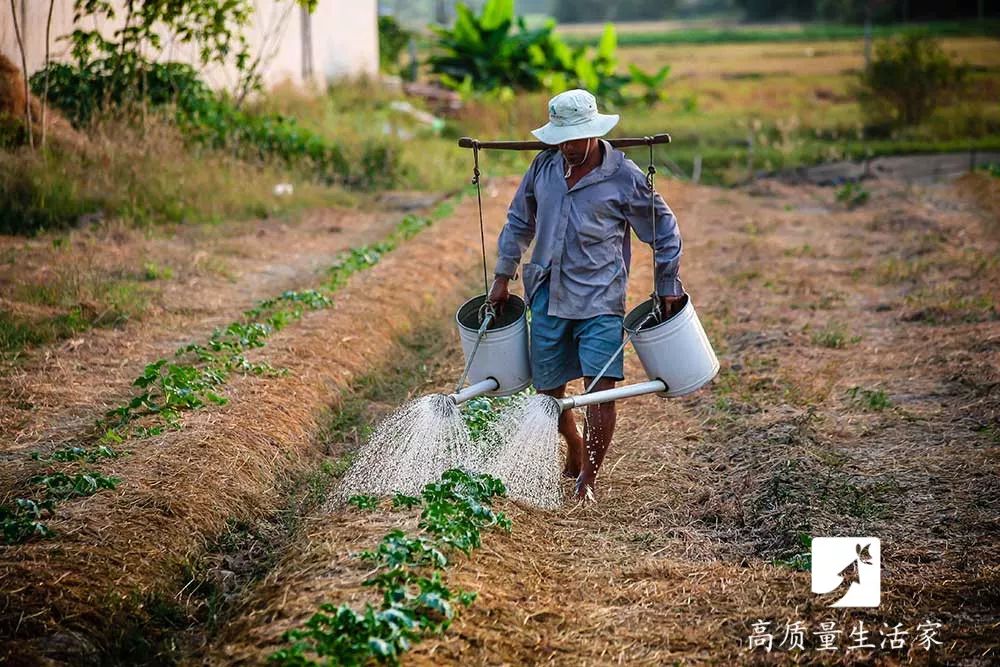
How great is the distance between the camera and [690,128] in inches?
905

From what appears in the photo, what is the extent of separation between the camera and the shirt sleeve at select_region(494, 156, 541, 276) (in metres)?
5.28

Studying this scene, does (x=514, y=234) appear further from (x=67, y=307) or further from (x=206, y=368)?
(x=67, y=307)

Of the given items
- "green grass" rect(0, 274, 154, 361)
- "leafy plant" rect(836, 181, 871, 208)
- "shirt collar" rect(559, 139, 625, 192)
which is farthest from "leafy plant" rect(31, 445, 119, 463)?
"leafy plant" rect(836, 181, 871, 208)

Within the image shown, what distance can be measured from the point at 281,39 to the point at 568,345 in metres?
14.1

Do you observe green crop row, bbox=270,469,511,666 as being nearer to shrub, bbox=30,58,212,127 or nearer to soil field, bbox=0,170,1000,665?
soil field, bbox=0,170,1000,665

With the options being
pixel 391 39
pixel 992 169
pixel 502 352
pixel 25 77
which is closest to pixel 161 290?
pixel 25 77

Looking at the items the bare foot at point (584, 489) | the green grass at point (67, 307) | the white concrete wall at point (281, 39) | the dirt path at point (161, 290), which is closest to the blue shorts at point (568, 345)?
the bare foot at point (584, 489)

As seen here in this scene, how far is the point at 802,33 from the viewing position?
4462 centimetres

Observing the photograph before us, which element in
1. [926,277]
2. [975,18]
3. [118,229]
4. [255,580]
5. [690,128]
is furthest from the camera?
[975,18]

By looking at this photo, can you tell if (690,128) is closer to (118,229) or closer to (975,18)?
(118,229)

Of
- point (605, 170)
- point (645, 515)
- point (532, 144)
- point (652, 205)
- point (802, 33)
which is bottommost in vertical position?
point (645, 515)

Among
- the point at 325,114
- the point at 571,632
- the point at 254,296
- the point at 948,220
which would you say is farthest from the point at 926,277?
the point at 325,114

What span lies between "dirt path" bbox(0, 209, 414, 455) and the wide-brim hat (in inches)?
111

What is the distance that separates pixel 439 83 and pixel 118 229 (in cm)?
1575
